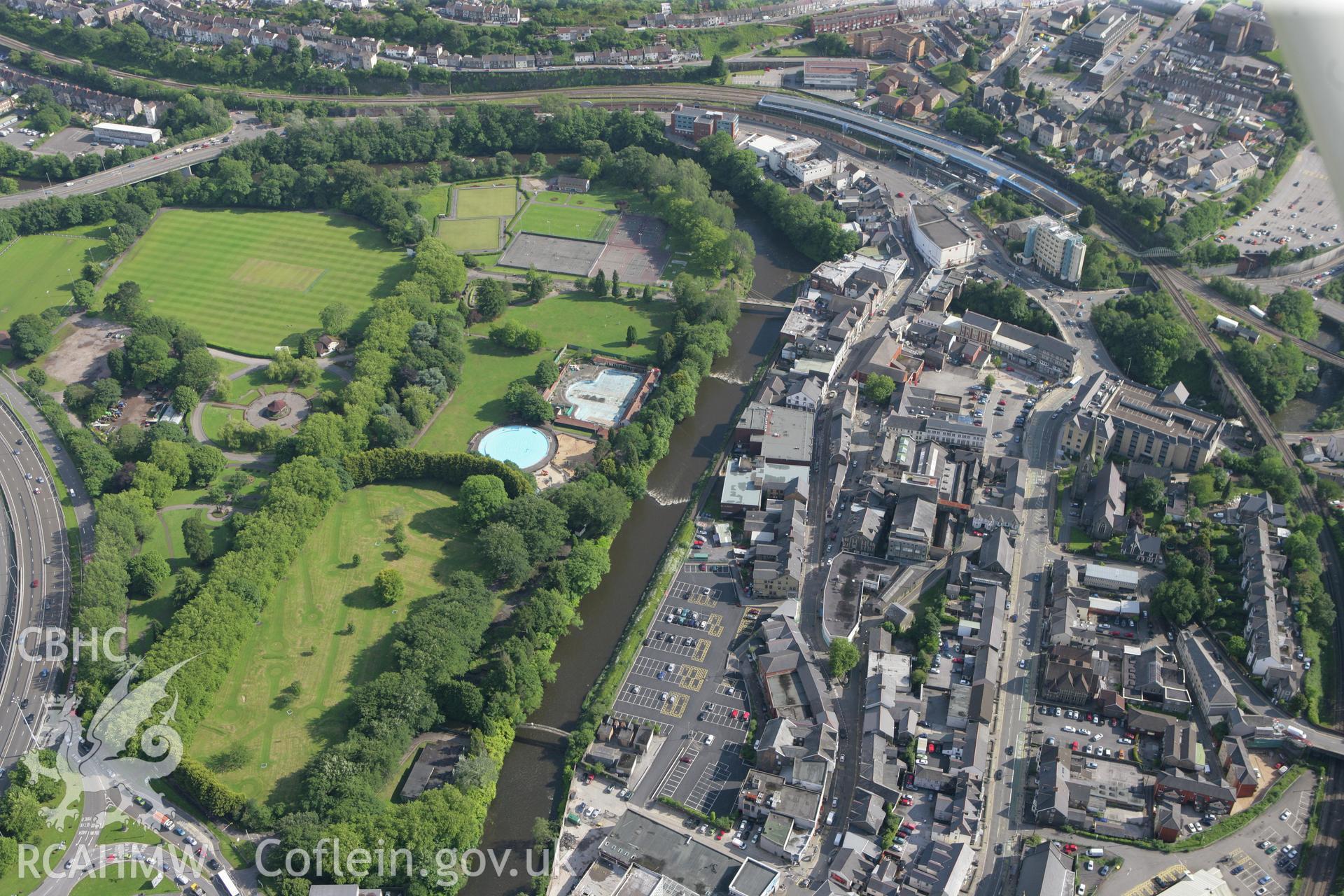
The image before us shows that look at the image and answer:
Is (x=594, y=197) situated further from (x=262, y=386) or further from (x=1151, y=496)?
(x=1151, y=496)

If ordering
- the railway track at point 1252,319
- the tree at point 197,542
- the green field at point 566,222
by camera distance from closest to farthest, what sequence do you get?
the tree at point 197,542 < the railway track at point 1252,319 < the green field at point 566,222

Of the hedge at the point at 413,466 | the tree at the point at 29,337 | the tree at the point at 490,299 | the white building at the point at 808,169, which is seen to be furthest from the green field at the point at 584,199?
the tree at the point at 29,337

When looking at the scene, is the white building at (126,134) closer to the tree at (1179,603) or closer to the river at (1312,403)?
the tree at (1179,603)

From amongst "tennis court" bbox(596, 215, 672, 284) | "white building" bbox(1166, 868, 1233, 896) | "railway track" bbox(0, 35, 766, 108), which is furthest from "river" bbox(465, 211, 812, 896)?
"railway track" bbox(0, 35, 766, 108)

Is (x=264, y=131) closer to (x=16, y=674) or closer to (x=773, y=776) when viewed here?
(x=16, y=674)

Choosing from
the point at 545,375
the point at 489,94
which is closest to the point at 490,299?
the point at 545,375
